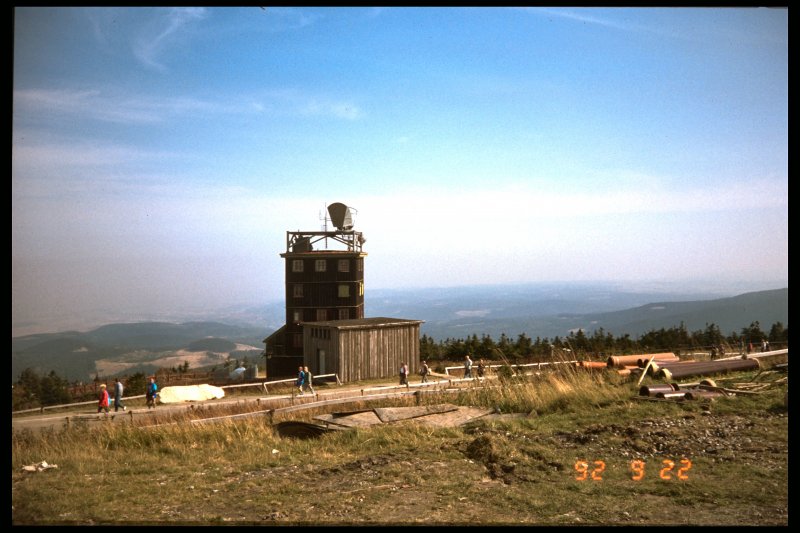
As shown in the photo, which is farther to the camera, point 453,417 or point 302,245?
point 302,245

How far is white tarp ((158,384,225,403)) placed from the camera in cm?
2425

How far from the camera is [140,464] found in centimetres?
873

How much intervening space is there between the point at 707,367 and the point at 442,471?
9801 millimetres

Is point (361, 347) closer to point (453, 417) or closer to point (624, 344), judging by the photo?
point (624, 344)

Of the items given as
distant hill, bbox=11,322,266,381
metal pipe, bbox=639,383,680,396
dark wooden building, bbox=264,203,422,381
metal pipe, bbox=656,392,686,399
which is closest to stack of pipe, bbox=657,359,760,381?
metal pipe, bbox=639,383,680,396

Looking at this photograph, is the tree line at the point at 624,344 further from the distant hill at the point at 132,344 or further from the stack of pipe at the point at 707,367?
the distant hill at the point at 132,344

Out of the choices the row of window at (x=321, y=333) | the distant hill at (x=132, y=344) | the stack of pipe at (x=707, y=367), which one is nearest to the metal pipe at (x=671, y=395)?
the stack of pipe at (x=707, y=367)

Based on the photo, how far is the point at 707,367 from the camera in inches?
568

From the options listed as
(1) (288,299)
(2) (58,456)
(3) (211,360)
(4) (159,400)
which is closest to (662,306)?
(3) (211,360)

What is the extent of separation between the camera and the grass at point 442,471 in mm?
6293

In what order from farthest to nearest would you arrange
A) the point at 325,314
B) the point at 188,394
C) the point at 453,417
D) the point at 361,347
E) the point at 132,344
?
the point at 132,344 → the point at 325,314 → the point at 361,347 → the point at 188,394 → the point at 453,417

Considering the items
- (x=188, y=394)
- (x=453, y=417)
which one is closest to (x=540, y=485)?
(x=453, y=417)

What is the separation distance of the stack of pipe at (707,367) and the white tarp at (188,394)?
62.6 ft

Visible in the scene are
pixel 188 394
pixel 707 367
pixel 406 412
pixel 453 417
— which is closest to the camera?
pixel 453 417
